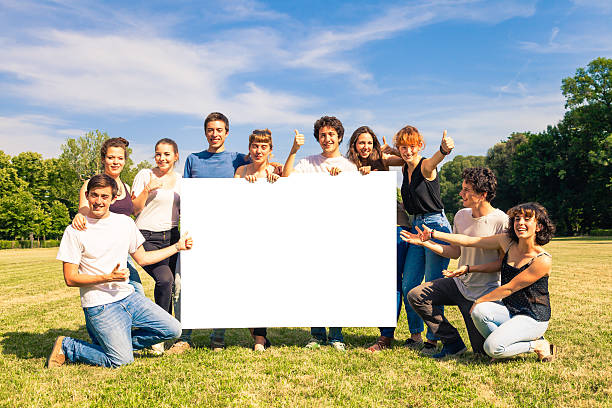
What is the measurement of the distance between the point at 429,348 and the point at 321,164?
258 centimetres

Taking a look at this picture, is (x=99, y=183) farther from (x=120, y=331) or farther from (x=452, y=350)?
(x=452, y=350)

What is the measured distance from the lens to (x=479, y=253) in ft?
17.2

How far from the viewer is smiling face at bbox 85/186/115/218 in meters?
4.87

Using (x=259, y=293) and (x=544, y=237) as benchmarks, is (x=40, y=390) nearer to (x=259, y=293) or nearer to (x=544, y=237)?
(x=259, y=293)

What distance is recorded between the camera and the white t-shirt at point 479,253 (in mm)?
5180

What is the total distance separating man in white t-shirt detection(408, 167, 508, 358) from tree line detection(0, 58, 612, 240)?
45650 millimetres

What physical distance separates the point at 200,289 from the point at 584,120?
2148 inches

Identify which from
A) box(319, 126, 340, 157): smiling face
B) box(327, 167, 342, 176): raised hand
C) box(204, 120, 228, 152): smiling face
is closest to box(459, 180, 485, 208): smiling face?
box(327, 167, 342, 176): raised hand

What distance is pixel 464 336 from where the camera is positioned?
20.8 ft

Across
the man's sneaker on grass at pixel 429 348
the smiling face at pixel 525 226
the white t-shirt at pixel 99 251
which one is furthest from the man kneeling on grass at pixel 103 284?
the smiling face at pixel 525 226

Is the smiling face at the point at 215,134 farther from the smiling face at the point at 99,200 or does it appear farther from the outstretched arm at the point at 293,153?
the smiling face at the point at 99,200

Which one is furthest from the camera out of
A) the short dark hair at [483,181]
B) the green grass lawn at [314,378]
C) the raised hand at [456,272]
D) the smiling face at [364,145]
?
the smiling face at [364,145]

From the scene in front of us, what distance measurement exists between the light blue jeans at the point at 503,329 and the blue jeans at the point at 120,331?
11.1ft

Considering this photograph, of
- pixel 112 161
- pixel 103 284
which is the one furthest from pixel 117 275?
pixel 112 161
